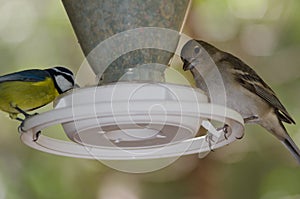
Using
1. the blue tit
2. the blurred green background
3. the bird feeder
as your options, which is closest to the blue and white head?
the blue tit

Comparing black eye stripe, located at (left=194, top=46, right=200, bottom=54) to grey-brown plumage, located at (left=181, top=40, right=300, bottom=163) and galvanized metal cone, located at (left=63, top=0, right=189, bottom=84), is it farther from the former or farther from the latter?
galvanized metal cone, located at (left=63, top=0, right=189, bottom=84)

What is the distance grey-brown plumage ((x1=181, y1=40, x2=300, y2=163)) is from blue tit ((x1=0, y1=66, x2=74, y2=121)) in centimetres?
49

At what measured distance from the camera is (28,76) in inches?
109

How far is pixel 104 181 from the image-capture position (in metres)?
4.93

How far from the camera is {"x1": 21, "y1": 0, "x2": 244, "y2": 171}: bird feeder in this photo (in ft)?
5.89

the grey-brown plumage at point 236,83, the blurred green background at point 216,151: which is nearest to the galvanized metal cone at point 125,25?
the grey-brown plumage at point 236,83

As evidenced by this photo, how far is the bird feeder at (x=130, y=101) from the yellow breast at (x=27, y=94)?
0.50 meters

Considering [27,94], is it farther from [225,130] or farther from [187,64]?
[225,130]

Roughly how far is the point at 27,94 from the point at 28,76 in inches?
2.7

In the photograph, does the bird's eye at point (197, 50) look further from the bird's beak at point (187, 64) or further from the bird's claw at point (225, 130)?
the bird's claw at point (225, 130)

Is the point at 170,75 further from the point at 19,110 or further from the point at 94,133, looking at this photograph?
the point at 19,110

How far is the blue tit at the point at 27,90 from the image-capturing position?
8.94 feet

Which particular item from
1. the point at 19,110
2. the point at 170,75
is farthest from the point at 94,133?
the point at 19,110

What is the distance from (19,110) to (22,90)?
0.08 m
